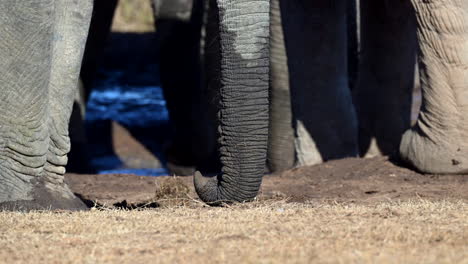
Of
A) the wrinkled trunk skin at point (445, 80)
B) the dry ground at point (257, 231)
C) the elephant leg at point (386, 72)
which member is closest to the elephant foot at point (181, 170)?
the elephant leg at point (386, 72)

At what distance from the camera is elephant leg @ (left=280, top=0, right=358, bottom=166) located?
803 centimetres

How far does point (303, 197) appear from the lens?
254 inches

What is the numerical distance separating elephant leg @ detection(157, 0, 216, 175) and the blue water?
0.35 m

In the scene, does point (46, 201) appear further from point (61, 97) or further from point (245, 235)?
point (245, 235)

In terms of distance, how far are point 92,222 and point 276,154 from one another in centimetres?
376

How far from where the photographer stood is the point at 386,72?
28.1 feet

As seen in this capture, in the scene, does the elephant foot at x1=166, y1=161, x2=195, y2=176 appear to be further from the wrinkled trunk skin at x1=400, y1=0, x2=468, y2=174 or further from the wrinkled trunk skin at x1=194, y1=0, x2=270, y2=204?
the wrinkled trunk skin at x1=194, y1=0, x2=270, y2=204

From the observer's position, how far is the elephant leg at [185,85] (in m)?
10.3

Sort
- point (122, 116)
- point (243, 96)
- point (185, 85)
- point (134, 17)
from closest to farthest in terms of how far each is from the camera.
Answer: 1. point (243, 96)
2. point (185, 85)
3. point (122, 116)
4. point (134, 17)

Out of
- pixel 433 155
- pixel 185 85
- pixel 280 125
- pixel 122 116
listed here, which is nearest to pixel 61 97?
pixel 433 155

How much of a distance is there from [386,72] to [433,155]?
1.50 m

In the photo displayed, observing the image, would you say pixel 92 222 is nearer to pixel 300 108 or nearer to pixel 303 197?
pixel 303 197

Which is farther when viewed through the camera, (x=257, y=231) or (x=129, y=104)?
(x=129, y=104)

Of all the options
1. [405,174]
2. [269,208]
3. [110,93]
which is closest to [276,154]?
[405,174]
